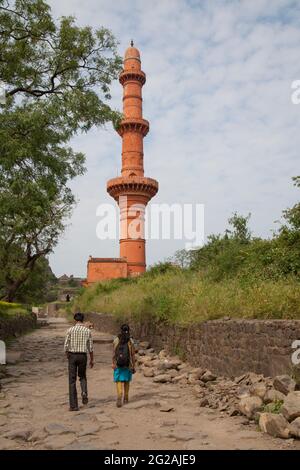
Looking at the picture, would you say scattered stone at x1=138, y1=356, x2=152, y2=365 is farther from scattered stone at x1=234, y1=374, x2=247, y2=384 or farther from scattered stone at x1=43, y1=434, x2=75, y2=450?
scattered stone at x1=43, y1=434, x2=75, y2=450

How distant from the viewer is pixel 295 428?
516cm

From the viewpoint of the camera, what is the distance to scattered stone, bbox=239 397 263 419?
6168 mm

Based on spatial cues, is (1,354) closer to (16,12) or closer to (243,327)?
(243,327)

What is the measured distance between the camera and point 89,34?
13.0 meters

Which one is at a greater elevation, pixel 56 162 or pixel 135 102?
pixel 135 102

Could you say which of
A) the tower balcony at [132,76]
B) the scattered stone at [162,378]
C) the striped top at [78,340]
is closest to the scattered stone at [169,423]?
the striped top at [78,340]

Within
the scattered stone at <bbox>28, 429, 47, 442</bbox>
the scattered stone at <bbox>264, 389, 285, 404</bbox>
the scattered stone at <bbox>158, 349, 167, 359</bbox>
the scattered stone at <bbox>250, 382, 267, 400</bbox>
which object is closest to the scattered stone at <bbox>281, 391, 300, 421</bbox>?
the scattered stone at <bbox>264, 389, 285, 404</bbox>

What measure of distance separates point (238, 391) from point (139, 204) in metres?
33.1

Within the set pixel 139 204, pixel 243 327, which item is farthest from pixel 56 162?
pixel 139 204

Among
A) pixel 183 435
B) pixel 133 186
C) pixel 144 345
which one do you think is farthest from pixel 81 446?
pixel 133 186

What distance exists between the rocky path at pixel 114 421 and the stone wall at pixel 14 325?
8.56 m

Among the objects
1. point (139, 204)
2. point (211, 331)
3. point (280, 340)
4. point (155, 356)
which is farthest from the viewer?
point (139, 204)

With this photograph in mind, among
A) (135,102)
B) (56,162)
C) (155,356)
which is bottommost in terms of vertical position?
(155,356)

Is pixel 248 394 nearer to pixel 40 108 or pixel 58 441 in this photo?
pixel 58 441
